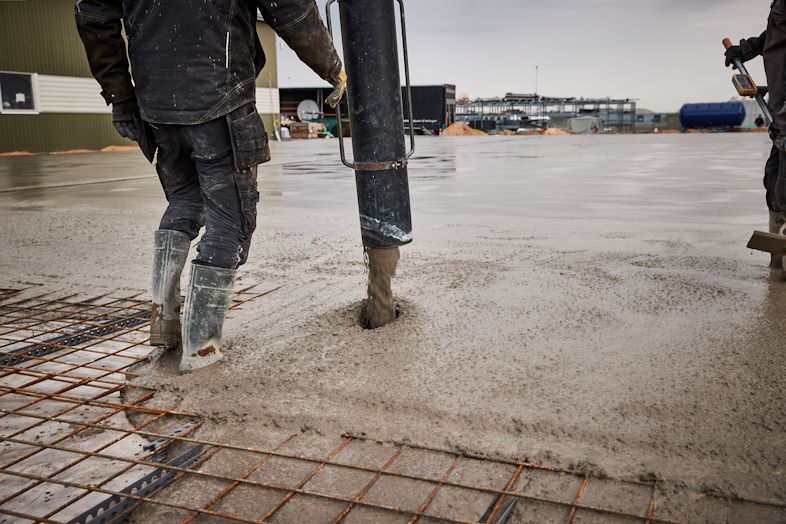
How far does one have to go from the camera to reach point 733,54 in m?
4.56

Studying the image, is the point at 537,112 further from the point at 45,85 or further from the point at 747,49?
the point at 747,49

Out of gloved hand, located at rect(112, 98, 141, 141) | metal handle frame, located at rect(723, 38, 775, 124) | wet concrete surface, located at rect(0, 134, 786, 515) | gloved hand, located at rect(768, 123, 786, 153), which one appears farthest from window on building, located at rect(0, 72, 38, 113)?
gloved hand, located at rect(768, 123, 786, 153)

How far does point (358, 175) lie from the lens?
3.32 m

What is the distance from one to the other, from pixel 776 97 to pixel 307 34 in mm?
2753

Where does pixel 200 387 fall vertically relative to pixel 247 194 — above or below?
below

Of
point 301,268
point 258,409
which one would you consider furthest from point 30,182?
point 258,409

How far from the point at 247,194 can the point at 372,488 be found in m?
1.38

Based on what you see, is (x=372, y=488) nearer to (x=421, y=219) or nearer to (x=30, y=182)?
(x=421, y=219)

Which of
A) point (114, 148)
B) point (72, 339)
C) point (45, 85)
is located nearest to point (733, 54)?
point (72, 339)

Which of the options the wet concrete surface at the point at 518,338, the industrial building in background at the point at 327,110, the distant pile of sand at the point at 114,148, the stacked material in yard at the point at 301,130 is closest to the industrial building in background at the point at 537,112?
the industrial building in background at the point at 327,110

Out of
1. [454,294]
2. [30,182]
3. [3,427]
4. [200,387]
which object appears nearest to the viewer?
[3,427]

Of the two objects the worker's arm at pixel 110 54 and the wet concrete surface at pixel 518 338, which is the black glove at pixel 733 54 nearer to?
the wet concrete surface at pixel 518 338

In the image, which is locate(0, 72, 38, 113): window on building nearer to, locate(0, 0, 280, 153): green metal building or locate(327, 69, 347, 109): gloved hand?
locate(0, 0, 280, 153): green metal building

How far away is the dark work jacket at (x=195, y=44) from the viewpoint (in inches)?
106
